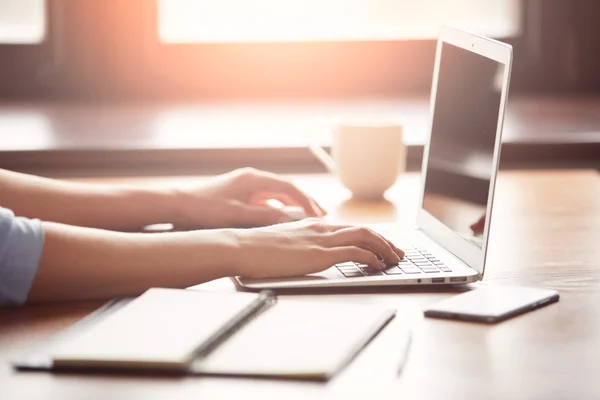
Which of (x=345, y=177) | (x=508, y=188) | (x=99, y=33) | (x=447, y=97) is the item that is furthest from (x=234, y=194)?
(x=99, y=33)

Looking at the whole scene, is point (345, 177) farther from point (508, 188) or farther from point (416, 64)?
point (416, 64)

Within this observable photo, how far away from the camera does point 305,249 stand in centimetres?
118

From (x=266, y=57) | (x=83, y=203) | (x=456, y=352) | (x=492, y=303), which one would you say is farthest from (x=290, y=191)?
(x=266, y=57)

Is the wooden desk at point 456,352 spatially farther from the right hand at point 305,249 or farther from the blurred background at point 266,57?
the blurred background at point 266,57

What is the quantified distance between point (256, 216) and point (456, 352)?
23.7 inches

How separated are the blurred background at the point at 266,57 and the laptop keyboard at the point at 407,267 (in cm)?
110

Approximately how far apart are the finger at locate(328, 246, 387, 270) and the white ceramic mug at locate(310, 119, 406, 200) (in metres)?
0.51

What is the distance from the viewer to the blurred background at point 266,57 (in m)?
2.52

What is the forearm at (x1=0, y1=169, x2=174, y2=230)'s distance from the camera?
1.46 m

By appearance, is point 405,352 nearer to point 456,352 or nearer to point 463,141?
point 456,352

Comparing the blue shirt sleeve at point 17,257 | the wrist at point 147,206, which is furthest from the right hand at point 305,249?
the wrist at point 147,206

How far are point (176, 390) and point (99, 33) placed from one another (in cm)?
187

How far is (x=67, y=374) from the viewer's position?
35.4 inches

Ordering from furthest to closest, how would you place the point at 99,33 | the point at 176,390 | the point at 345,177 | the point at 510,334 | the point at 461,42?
the point at 99,33 → the point at 345,177 → the point at 461,42 → the point at 510,334 → the point at 176,390
